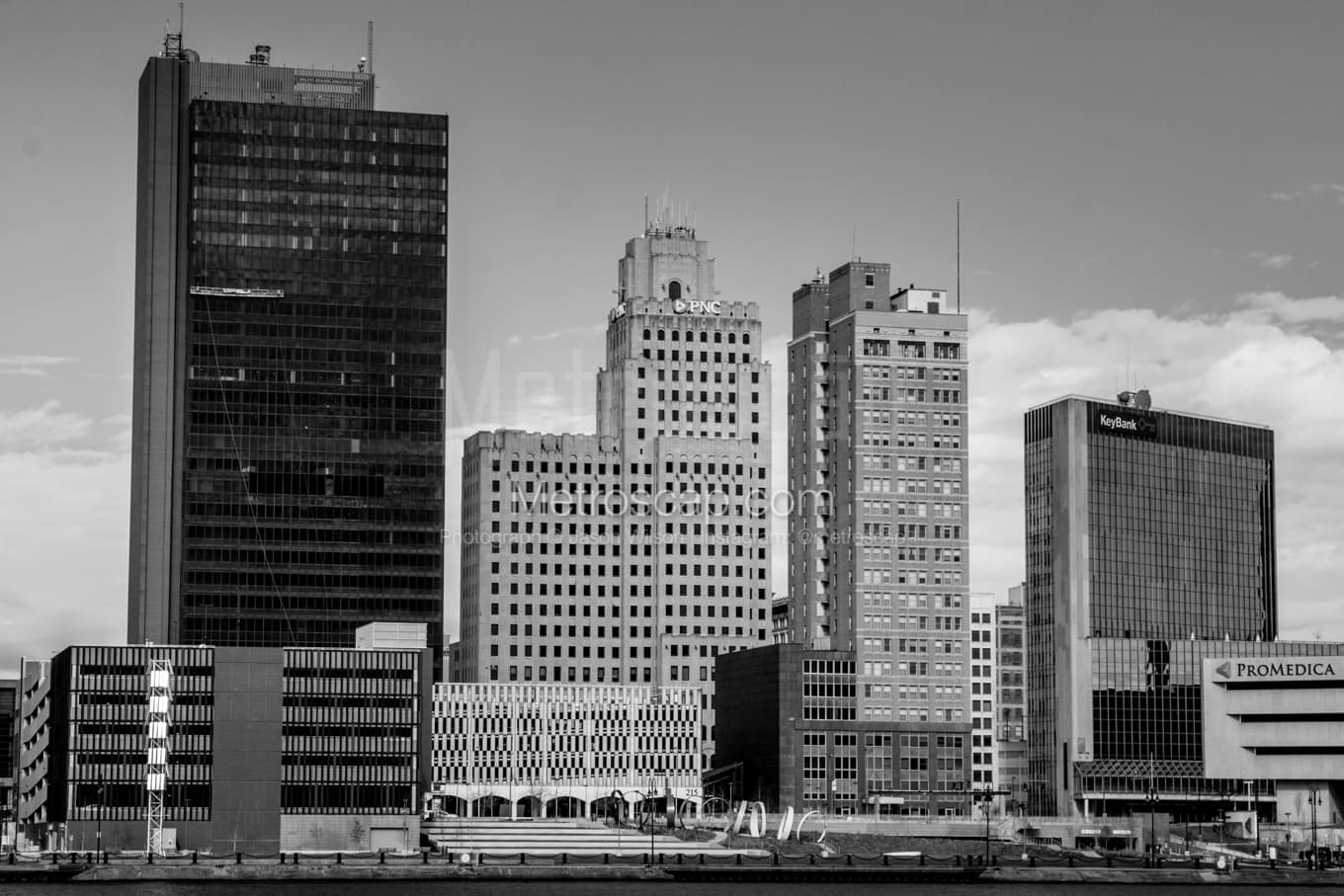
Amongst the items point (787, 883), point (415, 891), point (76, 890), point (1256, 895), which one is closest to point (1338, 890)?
point (1256, 895)

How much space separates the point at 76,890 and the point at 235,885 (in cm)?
1439

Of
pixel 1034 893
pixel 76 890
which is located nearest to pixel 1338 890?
pixel 1034 893

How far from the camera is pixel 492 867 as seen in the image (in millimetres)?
195125

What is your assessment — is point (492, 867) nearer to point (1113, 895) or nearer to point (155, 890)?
point (155, 890)

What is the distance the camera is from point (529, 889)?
18262 centimetres

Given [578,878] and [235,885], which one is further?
[578,878]

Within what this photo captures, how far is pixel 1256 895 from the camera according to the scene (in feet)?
619

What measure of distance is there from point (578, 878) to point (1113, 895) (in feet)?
149

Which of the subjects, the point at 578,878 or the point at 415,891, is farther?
the point at 578,878

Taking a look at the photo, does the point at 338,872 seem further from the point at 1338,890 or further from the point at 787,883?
the point at 1338,890

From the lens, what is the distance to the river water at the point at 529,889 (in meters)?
174

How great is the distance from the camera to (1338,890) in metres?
197

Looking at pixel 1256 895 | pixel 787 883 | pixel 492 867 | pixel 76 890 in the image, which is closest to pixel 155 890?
pixel 76 890

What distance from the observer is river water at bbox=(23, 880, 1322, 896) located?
17388 centimetres
